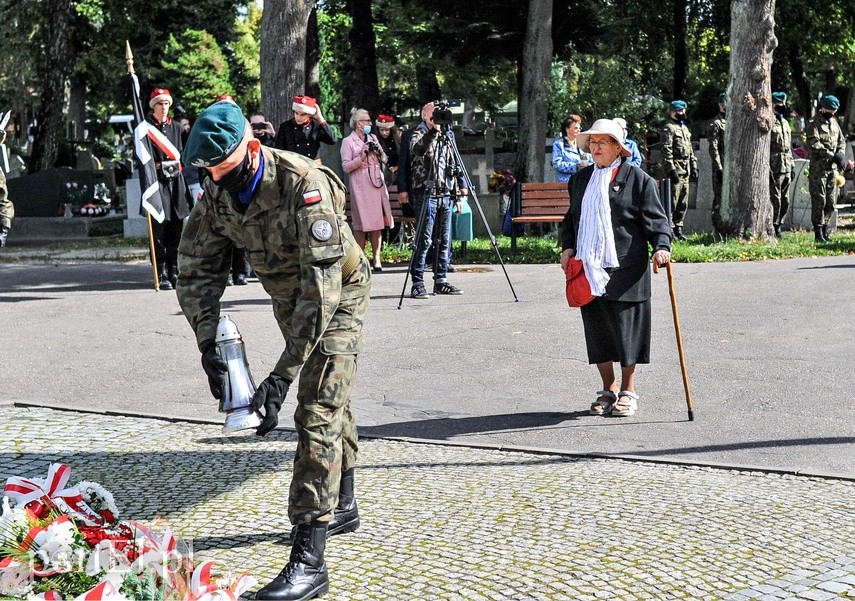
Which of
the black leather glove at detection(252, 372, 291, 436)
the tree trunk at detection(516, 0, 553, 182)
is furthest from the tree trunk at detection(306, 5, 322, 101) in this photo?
the black leather glove at detection(252, 372, 291, 436)

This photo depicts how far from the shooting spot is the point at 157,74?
4047 cm

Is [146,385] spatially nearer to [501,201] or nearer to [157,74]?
[501,201]

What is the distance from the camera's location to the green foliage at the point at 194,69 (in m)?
39.8

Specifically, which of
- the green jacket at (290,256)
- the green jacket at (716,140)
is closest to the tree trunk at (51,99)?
the green jacket at (716,140)

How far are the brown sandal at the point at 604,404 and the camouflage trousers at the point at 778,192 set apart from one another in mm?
11031

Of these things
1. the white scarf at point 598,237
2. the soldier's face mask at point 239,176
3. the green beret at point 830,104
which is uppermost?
the green beret at point 830,104

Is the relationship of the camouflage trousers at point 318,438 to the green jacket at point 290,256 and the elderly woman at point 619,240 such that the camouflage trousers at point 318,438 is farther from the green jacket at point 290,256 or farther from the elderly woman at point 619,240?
the elderly woman at point 619,240

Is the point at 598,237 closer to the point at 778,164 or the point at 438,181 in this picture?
the point at 438,181

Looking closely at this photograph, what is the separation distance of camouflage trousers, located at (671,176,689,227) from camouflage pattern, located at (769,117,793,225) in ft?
4.16

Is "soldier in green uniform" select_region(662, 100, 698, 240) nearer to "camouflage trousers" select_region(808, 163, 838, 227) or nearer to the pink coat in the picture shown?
"camouflage trousers" select_region(808, 163, 838, 227)

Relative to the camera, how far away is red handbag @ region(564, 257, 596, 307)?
23.8 feet

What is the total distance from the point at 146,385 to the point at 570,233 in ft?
11.2

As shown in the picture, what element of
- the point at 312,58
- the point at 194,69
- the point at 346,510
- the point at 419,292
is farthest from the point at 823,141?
the point at 194,69

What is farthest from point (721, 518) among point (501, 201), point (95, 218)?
point (95, 218)
